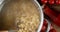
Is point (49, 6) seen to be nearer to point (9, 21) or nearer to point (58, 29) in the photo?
point (58, 29)

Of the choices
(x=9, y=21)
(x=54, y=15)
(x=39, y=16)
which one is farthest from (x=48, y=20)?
(x=9, y=21)

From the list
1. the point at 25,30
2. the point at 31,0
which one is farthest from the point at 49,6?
the point at 25,30

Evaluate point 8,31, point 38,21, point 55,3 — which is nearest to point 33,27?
point 38,21

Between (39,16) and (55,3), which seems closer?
(39,16)

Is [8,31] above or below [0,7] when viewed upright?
below

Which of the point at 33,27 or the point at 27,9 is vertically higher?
the point at 27,9

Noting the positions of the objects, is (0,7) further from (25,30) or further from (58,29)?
(58,29)

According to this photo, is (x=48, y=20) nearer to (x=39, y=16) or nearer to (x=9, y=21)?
(x=39, y=16)

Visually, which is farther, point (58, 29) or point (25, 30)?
point (58, 29)
